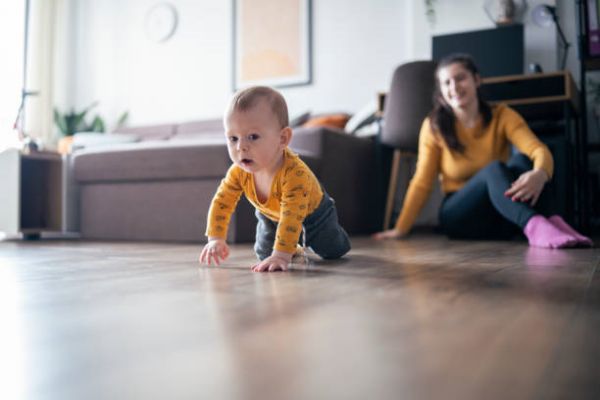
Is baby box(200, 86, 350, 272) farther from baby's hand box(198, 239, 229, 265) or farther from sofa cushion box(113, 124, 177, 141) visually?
sofa cushion box(113, 124, 177, 141)

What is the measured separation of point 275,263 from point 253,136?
0.77 feet

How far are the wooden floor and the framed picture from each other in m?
3.07

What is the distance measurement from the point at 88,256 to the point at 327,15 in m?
2.79

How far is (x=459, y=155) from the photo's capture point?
6.51 ft

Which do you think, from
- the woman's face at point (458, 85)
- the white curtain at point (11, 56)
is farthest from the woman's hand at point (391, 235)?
the white curtain at point (11, 56)

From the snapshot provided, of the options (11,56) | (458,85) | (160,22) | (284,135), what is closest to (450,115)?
(458,85)

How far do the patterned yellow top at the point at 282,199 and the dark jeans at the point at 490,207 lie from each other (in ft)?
2.25

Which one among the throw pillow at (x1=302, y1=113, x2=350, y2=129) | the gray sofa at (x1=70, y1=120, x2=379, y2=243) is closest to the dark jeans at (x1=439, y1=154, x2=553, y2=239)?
the gray sofa at (x1=70, y1=120, x2=379, y2=243)

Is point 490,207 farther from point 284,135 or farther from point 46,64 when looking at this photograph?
point 46,64

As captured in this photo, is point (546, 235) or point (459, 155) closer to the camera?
point (546, 235)

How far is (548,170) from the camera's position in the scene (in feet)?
5.28

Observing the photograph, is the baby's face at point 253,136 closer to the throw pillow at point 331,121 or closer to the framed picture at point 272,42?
the throw pillow at point 331,121

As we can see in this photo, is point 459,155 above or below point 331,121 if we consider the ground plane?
below

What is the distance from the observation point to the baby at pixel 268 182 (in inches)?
39.9
